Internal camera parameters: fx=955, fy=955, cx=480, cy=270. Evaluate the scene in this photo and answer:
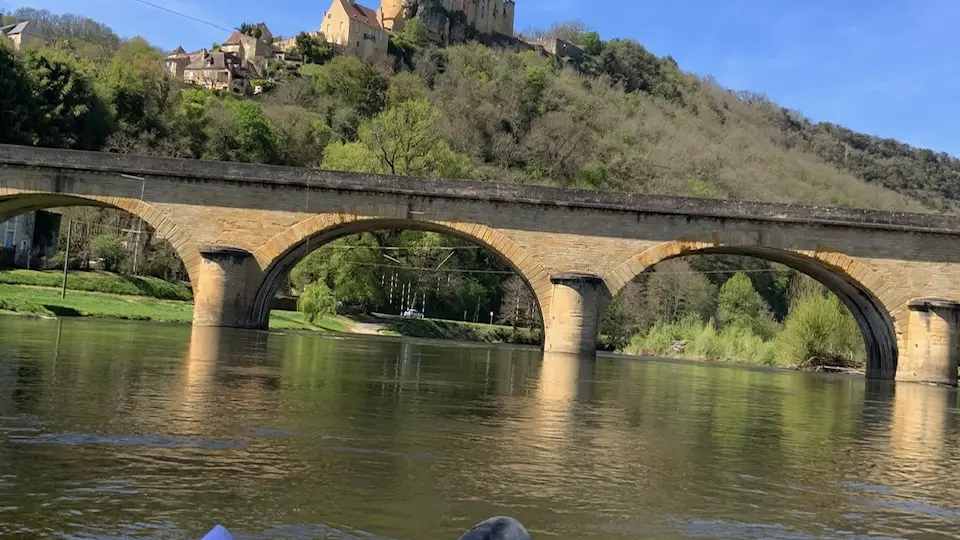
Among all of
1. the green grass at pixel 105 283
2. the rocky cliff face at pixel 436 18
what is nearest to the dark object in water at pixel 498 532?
the green grass at pixel 105 283

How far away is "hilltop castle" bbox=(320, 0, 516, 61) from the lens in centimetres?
9894

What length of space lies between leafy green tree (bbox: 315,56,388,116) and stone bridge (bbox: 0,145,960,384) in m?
56.2

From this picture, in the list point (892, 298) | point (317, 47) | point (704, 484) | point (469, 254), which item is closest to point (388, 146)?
point (469, 254)

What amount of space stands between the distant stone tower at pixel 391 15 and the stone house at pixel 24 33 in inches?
1471

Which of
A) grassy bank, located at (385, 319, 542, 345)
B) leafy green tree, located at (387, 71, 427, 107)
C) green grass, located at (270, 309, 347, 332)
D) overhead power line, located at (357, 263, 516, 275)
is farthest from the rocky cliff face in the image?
green grass, located at (270, 309, 347, 332)

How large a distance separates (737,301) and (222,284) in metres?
35.4

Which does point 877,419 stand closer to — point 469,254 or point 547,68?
point 469,254

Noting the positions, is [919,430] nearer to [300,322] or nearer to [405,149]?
[300,322]

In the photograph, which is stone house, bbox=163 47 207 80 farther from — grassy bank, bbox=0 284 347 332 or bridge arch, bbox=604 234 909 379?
bridge arch, bbox=604 234 909 379

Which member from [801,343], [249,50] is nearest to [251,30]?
[249,50]

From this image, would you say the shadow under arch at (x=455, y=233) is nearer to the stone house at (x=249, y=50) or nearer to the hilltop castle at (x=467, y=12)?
the stone house at (x=249, y=50)

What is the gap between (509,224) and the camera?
82.0 ft

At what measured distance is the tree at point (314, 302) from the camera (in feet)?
122

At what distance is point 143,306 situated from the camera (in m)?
34.6
